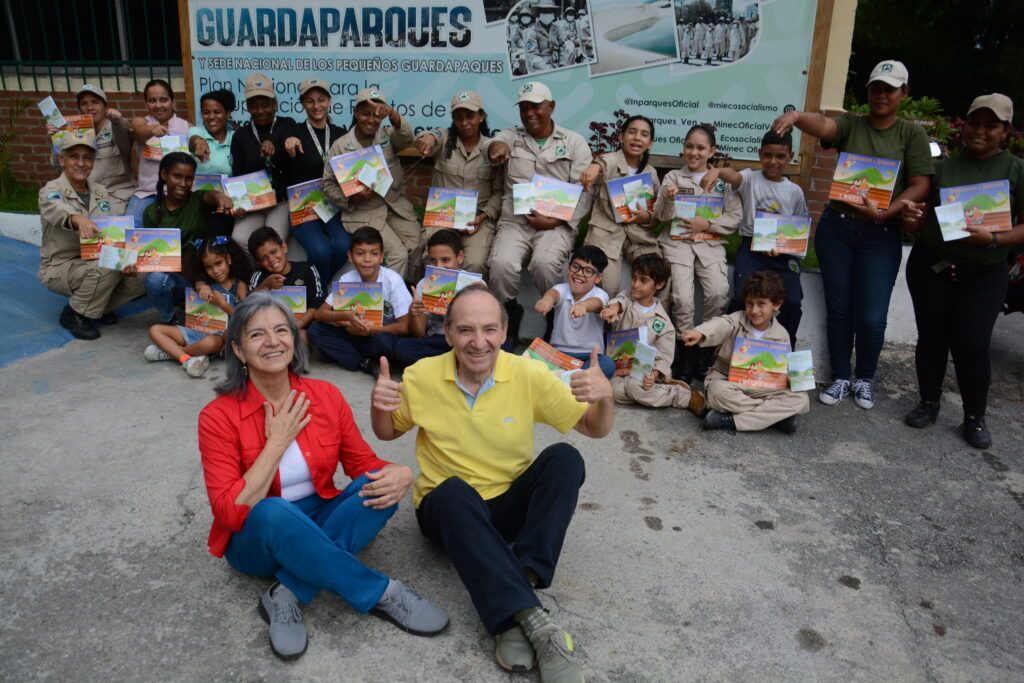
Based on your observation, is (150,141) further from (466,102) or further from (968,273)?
(968,273)

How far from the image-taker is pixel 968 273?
441 centimetres

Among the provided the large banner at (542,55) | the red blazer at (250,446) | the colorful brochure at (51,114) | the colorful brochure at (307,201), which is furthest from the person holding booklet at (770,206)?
the colorful brochure at (51,114)

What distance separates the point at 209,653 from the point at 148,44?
675 cm

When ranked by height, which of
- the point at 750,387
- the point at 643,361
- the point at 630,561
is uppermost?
the point at 643,361

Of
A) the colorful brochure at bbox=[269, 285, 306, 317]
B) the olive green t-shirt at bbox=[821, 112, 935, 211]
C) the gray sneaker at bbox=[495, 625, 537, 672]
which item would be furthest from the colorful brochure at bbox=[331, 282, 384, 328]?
the olive green t-shirt at bbox=[821, 112, 935, 211]

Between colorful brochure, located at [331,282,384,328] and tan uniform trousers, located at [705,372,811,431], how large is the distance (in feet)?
7.20

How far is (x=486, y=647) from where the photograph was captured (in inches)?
104

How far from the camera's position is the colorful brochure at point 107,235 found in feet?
17.4

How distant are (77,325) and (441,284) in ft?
9.07

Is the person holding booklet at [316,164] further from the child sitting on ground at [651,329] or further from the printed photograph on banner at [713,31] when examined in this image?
the printed photograph on banner at [713,31]

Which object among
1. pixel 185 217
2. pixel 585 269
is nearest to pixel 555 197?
pixel 585 269

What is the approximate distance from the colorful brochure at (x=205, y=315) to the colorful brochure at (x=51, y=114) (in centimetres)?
168

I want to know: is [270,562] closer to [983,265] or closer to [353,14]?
[983,265]

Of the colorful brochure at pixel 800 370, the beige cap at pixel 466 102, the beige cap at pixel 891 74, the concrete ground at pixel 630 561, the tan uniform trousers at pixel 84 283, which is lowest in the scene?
the concrete ground at pixel 630 561
